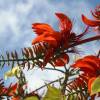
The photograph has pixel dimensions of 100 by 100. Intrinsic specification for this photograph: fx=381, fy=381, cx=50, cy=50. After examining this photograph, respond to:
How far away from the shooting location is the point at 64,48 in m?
1.07

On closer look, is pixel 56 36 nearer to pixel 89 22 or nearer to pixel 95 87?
pixel 89 22

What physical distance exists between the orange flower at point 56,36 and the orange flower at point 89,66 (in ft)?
0.17

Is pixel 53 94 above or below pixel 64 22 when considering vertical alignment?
below

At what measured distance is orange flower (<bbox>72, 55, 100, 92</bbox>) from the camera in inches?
41.7

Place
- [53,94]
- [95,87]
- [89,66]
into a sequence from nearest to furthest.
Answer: [95,87] < [89,66] < [53,94]

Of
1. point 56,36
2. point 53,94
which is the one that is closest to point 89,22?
point 56,36

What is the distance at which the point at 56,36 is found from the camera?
3.59 ft

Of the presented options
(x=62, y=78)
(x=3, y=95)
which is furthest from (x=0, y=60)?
(x=62, y=78)

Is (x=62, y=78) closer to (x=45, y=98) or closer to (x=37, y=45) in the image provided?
(x=45, y=98)

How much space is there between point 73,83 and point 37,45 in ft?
0.51

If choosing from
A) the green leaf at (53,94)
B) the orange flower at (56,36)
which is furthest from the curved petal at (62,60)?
the green leaf at (53,94)

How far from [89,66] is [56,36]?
13 centimetres

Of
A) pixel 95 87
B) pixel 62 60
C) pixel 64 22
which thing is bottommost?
pixel 95 87

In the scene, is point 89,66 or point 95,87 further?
point 89,66
